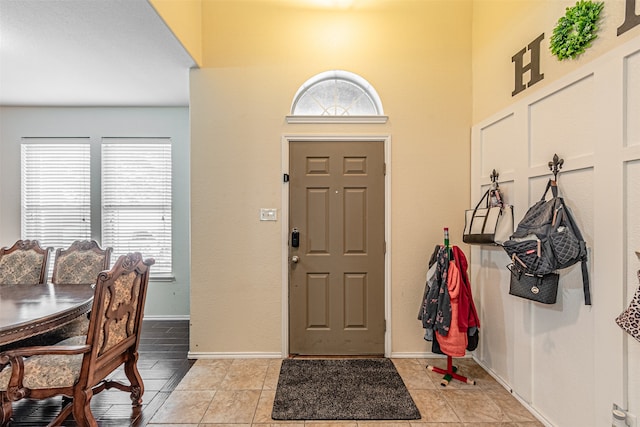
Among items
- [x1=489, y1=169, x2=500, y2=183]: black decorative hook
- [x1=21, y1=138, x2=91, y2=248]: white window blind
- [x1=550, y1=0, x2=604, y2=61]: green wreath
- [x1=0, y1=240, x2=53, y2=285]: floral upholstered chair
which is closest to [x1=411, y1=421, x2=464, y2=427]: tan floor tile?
A: [x1=489, y1=169, x2=500, y2=183]: black decorative hook

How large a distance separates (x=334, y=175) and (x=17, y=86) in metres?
3.51

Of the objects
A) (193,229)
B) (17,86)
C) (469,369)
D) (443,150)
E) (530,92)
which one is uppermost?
(17,86)

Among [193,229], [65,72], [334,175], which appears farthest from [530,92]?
[65,72]

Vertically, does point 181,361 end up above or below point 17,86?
below

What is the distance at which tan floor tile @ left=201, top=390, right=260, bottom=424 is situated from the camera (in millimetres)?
2086

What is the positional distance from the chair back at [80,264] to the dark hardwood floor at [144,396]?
0.88 m

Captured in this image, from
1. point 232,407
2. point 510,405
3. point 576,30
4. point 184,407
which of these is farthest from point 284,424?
point 576,30

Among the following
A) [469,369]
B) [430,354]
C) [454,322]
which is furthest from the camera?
[430,354]

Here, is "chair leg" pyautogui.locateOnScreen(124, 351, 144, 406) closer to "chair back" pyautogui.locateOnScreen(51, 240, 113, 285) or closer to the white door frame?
"chair back" pyautogui.locateOnScreen(51, 240, 113, 285)

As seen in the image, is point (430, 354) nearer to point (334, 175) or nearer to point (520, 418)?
point (520, 418)

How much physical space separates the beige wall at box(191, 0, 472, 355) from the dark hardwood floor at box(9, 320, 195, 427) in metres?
0.34

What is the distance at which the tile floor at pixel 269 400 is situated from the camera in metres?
2.05

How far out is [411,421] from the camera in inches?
81.0

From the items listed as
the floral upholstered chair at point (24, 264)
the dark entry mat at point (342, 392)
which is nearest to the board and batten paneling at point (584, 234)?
the dark entry mat at point (342, 392)
